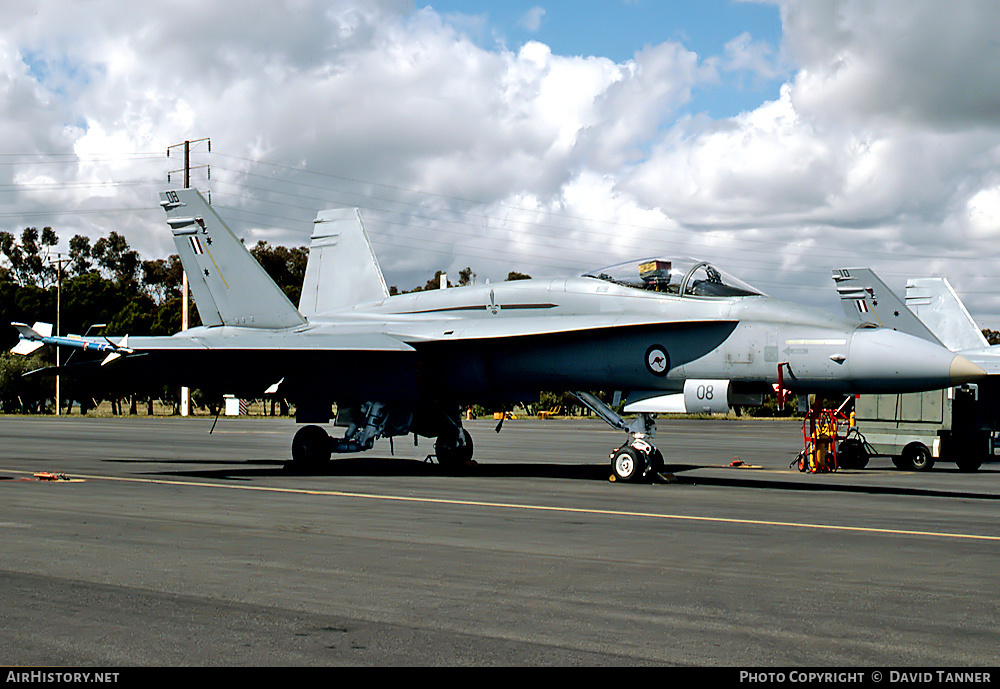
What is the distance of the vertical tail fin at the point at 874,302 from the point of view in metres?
26.6

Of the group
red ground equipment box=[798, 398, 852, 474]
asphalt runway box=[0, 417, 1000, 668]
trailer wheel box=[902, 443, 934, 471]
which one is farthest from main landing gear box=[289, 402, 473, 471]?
trailer wheel box=[902, 443, 934, 471]

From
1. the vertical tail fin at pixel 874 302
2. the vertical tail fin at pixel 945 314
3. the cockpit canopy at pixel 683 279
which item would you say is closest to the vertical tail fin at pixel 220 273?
the cockpit canopy at pixel 683 279

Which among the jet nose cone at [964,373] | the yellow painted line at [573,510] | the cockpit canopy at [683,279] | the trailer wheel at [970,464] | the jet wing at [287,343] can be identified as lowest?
the trailer wheel at [970,464]

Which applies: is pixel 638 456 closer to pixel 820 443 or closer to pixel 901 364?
pixel 901 364

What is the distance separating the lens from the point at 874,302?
27.1m

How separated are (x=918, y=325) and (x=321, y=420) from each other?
56.1 feet

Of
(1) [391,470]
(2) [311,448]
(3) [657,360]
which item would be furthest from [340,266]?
(3) [657,360]

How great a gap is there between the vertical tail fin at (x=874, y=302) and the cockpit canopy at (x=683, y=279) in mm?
13629

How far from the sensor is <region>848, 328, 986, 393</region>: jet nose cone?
481 inches

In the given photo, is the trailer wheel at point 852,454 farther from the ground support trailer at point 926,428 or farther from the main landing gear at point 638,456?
the main landing gear at point 638,456

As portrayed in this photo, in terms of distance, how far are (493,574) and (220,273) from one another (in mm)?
13616
